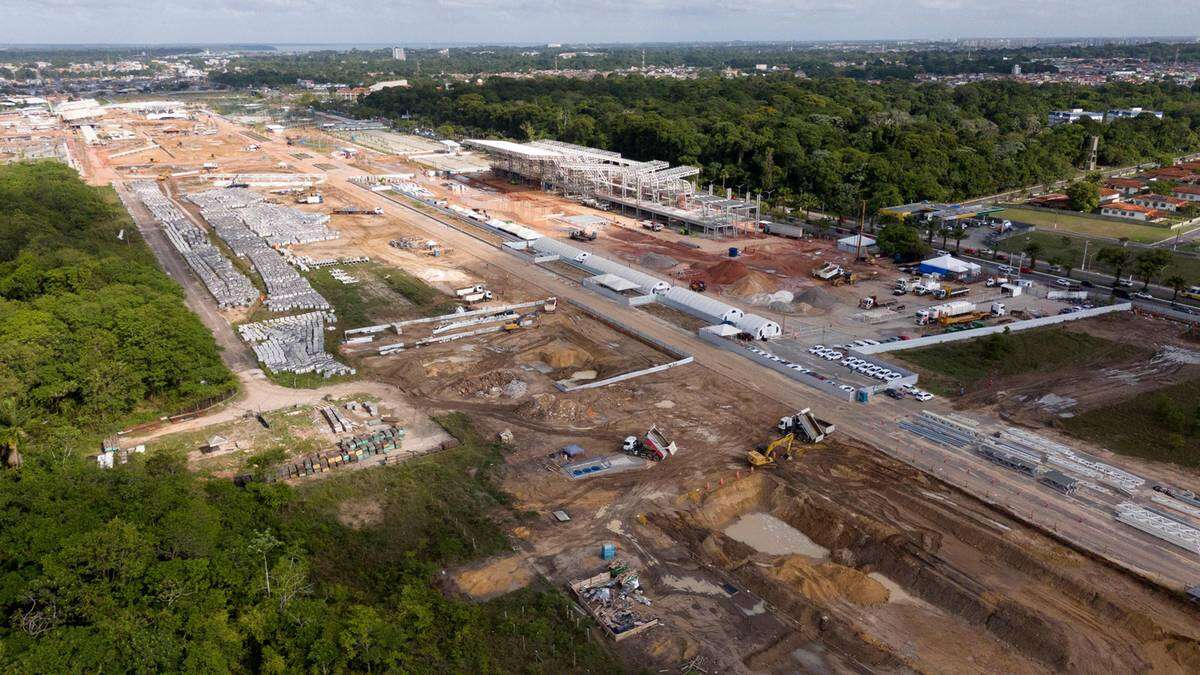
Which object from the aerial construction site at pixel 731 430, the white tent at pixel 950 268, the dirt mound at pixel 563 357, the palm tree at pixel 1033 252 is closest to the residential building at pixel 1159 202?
the palm tree at pixel 1033 252

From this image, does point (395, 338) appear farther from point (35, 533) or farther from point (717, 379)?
point (35, 533)

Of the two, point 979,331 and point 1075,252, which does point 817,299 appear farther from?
point 1075,252

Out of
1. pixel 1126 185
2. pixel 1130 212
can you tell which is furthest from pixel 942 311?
pixel 1126 185

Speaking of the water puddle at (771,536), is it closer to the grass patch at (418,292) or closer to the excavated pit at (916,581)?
the excavated pit at (916,581)

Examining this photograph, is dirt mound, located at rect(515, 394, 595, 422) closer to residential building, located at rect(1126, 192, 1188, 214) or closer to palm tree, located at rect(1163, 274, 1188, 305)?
palm tree, located at rect(1163, 274, 1188, 305)

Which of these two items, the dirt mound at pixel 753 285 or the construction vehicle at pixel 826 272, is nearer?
the dirt mound at pixel 753 285

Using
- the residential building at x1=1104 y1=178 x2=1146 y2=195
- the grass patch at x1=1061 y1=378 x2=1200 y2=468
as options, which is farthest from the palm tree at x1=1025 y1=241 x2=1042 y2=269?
the residential building at x1=1104 y1=178 x2=1146 y2=195
